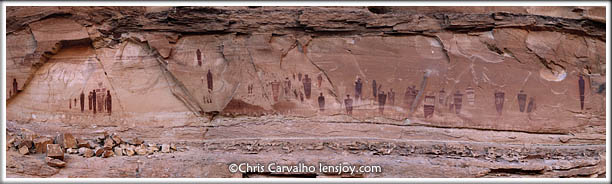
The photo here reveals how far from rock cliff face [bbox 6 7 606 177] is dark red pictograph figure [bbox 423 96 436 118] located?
23 mm

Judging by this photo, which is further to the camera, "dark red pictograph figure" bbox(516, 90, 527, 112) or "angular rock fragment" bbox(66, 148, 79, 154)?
"dark red pictograph figure" bbox(516, 90, 527, 112)

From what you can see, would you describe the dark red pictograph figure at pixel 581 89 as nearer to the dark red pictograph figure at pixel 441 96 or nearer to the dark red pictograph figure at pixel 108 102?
the dark red pictograph figure at pixel 441 96

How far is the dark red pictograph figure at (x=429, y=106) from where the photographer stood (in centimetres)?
934

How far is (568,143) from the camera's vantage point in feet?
30.1

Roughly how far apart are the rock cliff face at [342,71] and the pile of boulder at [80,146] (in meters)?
0.60

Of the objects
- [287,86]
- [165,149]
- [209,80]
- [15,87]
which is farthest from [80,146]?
[287,86]

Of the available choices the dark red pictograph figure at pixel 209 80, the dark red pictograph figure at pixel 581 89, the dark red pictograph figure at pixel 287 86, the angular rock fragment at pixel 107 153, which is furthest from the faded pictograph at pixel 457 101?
the angular rock fragment at pixel 107 153

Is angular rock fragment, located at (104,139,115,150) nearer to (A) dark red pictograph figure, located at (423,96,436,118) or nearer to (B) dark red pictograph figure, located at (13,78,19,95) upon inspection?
(B) dark red pictograph figure, located at (13,78,19,95)

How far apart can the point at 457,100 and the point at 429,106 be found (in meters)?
Answer: 0.49

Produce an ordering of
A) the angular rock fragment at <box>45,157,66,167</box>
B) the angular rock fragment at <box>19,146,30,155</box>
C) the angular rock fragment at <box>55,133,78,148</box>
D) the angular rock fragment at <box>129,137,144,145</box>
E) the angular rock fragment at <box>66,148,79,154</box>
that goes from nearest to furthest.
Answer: the angular rock fragment at <box>45,157,66,167</box> → the angular rock fragment at <box>19,146,30,155</box> → the angular rock fragment at <box>66,148,79,154</box> → the angular rock fragment at <box>55,133,78,148</box> → the angular rock fragment at <box>129,137,144,145</box>

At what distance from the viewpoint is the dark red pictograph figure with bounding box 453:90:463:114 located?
9.32m

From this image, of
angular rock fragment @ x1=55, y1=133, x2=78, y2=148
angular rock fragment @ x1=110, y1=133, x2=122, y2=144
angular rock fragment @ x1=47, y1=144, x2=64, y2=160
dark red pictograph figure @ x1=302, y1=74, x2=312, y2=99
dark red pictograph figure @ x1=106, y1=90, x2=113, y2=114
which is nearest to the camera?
angular rock fragment @ x1=47, y1=144, x2=64, y2=160

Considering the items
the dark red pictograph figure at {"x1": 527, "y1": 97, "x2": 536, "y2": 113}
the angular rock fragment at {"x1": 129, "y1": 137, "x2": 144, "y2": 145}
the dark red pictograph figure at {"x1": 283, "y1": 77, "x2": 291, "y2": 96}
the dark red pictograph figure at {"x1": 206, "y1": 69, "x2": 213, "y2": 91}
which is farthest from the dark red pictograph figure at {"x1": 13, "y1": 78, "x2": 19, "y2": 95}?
the dark red pictograph figure at {"x1": 527, "y1": 97, "x2": 536, "y2": 113}

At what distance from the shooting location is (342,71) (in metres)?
9.41
